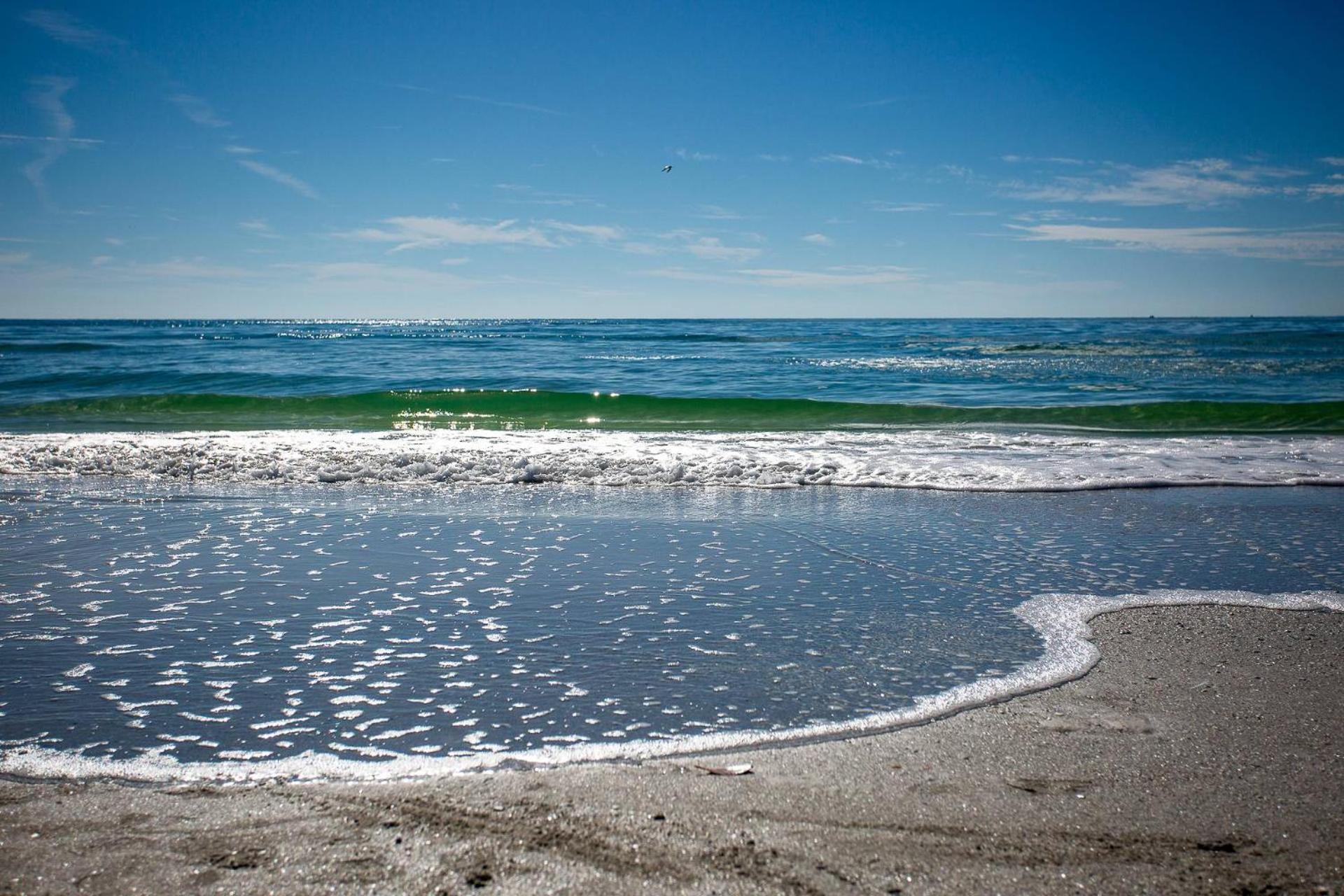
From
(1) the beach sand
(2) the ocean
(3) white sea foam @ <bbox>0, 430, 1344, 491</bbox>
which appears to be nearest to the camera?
(1) the beach sand

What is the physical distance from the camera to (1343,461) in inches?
388

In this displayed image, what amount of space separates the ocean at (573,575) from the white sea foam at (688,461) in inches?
2.6

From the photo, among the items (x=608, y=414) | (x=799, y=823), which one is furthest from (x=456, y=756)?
(x=608, y=414)

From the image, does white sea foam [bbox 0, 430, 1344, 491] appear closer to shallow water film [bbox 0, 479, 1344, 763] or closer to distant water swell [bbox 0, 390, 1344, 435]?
shallow water film [bbox 0, 479, 1344, 763]

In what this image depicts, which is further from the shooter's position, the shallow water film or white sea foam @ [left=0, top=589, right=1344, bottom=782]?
the shallow water film

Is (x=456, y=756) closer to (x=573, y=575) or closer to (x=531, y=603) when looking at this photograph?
(x=531, y=603)

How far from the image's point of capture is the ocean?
9.89 ft

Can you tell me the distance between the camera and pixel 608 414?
58.1ft

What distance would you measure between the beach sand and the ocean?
213 mm

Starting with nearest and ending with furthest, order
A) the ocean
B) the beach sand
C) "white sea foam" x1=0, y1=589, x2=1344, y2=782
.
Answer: the beach sand
"white sea foam" x1=0, y1=589, x2=1344, y2=782
the ocean

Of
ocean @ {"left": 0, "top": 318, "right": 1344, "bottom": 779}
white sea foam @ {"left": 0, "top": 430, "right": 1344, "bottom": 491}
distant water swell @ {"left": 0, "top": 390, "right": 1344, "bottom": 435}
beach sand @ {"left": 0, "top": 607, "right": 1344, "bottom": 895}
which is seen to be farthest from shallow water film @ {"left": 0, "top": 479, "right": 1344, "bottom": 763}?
distant water swell @ {"left": 0, "top": 390, "right": 1344, "bottom": 435}

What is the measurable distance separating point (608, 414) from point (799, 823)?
15.6 metres

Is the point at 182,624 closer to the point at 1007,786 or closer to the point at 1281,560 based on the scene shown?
the point at 1007,786

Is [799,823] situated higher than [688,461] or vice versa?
[688,461]
